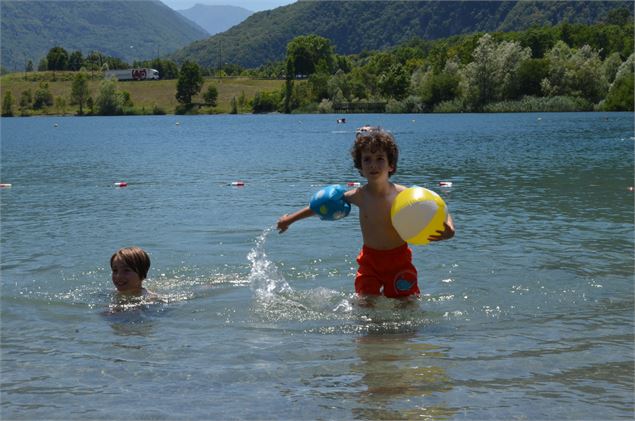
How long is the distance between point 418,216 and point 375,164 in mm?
767

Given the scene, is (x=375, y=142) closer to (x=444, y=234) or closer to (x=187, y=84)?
(x=444, y=234)

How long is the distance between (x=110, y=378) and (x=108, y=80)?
16712cm

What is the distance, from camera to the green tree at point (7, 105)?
17100 cm

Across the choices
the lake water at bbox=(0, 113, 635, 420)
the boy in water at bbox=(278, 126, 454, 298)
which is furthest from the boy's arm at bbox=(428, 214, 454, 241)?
the lake water at bbox=(0, 113, 635, 420)

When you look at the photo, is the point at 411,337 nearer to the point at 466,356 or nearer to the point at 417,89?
the point at 466,356

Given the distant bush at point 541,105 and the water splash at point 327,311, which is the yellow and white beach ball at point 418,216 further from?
the distant bush at point 541,105

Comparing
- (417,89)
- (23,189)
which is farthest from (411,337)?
(417,89)

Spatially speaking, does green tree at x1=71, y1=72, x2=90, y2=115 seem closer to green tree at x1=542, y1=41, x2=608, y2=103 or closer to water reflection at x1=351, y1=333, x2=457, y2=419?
green tree at x1=542, y1=41, x2=608, y2=103

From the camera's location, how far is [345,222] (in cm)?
1677

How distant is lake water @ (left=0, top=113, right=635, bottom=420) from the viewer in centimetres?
627

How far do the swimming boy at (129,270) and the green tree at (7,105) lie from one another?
174 meters

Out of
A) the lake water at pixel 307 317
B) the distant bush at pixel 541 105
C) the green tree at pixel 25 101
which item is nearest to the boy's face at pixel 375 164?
the lake water at pixel 307 317

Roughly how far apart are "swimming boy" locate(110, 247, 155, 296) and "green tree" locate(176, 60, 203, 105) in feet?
554

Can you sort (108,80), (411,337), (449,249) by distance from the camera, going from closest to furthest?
(411,337), (449,249), (108,80)
